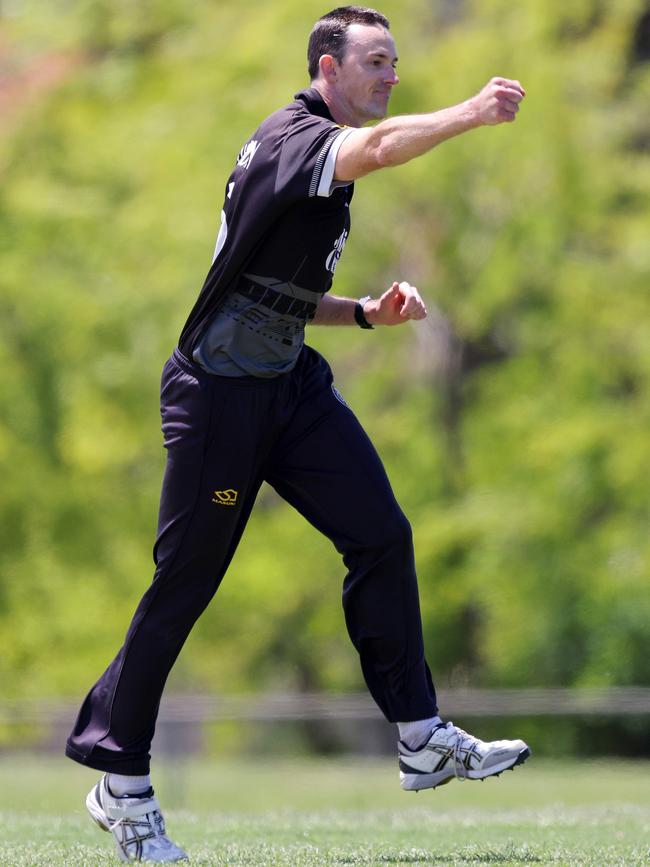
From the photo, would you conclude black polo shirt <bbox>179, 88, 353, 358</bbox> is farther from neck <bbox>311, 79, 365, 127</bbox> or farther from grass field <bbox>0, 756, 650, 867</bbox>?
grass field <bbox>0, 756, 650, 867</bbox>

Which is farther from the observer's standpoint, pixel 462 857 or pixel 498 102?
pixel 462 857

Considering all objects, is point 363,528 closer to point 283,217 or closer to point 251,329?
point 251,329

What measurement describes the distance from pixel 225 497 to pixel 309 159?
3.30 feet

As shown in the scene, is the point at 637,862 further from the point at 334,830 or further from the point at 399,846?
the point at 334,830

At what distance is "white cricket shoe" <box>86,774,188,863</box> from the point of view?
434cm

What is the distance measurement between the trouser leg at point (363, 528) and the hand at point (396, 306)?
30 centimetres

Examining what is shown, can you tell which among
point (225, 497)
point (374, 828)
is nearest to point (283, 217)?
point (225, 497)

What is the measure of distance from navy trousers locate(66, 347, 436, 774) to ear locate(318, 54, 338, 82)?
85 cm

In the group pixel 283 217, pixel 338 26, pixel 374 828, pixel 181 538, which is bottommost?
pixel 374 828

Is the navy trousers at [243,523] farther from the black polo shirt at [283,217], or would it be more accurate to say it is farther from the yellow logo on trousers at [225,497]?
the black polo shirt at [283,217]

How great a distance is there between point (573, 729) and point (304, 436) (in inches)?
473

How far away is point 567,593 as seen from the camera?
1631 centimetres

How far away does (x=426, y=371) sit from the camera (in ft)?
59.1

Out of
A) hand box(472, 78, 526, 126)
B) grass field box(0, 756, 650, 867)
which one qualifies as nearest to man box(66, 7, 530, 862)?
grass field box(0, 756, 650, 867)
